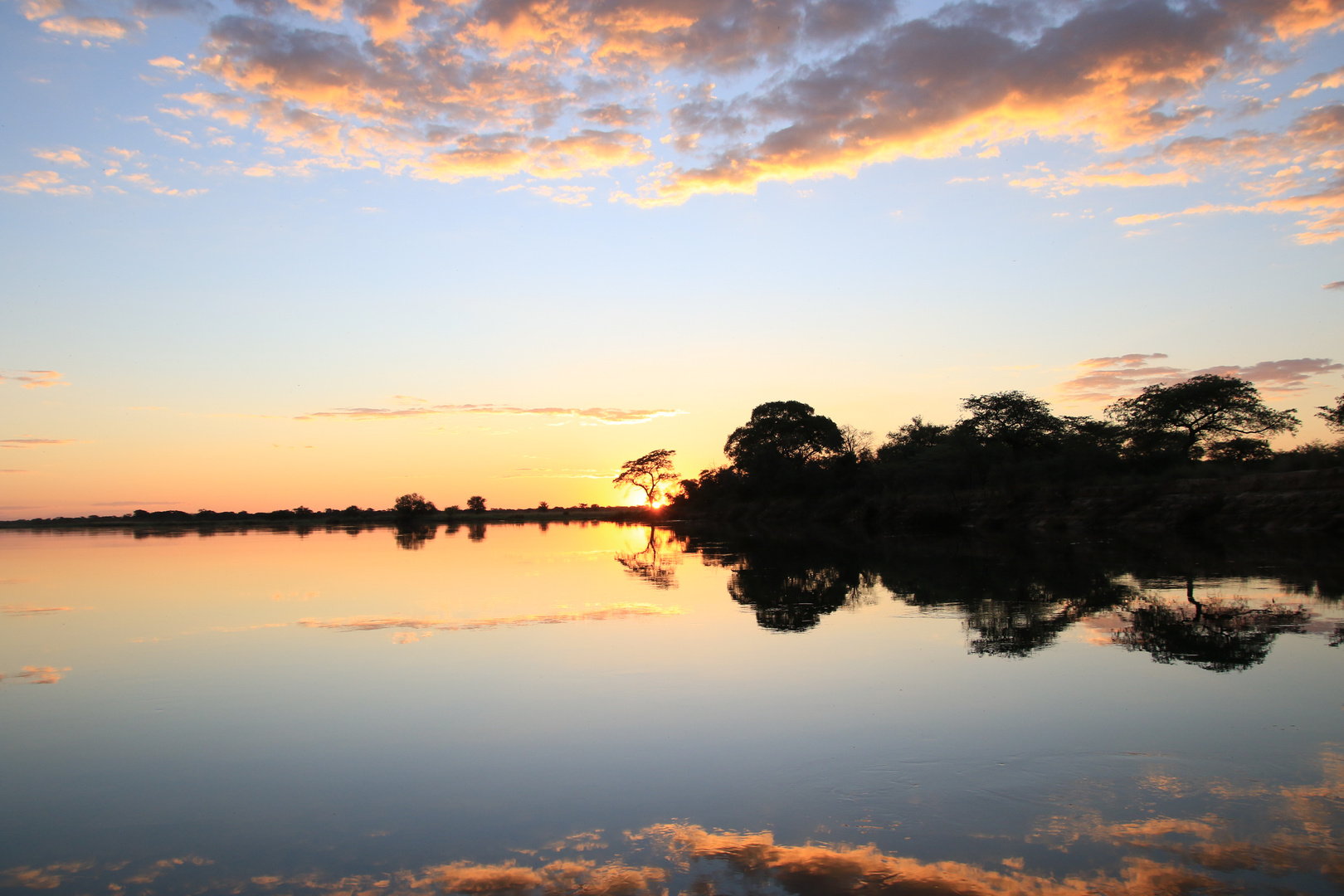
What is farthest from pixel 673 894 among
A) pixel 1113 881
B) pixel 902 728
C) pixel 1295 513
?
pixel 1295 513

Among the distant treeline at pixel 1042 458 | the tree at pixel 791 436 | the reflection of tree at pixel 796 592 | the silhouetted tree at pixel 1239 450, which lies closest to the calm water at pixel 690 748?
the reflection of tree at pixel 796 592

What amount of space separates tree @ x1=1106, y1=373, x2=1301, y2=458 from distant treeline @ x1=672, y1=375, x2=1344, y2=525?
6 centimetres

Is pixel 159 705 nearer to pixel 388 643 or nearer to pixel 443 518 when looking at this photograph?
pixel 388 643

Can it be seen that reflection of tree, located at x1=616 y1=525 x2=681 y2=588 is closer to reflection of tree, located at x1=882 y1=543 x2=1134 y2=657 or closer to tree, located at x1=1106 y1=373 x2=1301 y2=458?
reflection of tree, located at x1=882 y1=543 x2=1134 y2=657

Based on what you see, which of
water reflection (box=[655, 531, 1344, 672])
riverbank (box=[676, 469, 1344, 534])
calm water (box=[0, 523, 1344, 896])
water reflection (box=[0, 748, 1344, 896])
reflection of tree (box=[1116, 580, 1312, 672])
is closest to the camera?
water reflection (box=[0, 748, 1344, 896])

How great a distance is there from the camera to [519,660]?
1027 centimetres

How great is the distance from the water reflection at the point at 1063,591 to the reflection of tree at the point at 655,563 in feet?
4.36

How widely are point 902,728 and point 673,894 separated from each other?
346cm

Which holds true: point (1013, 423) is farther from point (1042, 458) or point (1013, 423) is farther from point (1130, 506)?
point (1130, 506)

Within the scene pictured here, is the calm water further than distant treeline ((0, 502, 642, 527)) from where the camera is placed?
No

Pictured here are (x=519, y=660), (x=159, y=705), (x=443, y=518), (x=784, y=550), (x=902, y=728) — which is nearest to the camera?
(x=902, y=728)

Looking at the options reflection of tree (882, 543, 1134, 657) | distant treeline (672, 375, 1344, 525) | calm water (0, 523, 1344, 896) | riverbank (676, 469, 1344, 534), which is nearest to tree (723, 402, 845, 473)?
distant treeline (672, 375, 1344, 525)

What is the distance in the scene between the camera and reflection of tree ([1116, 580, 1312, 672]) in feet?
30.6

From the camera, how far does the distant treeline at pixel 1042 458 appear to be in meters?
46.8
